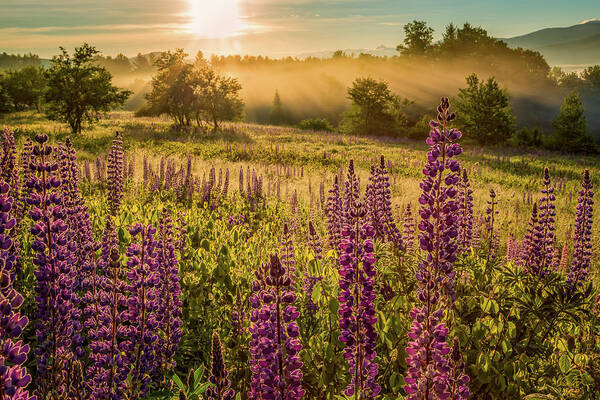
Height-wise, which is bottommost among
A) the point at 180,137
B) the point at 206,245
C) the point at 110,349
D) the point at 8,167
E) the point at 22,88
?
the point at 206,245

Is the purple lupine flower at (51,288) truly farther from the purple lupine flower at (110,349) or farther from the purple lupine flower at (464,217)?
the purple lupine flower at (464,217)

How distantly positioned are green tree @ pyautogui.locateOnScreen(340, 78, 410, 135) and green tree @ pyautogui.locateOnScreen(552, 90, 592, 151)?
17.6 m

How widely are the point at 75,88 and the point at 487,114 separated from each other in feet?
124

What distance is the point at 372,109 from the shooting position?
48812 mm

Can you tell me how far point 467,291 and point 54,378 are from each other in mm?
4377

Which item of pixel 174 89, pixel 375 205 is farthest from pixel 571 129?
pixel 375 205

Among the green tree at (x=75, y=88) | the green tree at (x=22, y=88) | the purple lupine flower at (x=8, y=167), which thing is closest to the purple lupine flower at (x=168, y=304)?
the purple lupine flower at (x=8, y=167)

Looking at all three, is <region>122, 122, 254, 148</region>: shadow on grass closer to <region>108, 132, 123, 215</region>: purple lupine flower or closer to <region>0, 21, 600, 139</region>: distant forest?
<region>108, 132, 123, 215</region>: purple lupine flower

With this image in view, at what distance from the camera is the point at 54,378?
2969 mm

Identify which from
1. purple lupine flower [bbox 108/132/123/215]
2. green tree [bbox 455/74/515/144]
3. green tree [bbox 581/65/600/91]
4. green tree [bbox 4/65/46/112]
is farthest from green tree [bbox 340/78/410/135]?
green tree [bbox 581/65/600/91]

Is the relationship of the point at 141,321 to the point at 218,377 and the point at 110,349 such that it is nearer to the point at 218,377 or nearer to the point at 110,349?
the point at 110,349

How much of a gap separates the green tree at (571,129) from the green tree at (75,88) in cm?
4642

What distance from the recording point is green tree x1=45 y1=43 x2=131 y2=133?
33.2 metres

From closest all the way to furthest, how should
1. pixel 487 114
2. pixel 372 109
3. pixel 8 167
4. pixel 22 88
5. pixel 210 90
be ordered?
pixel 8 167 < pixel 487 114 < pixel 210 90 < pixel 372 109 < pixel 22 88
